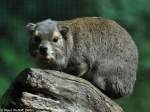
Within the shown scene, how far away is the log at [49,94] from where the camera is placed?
934 cm

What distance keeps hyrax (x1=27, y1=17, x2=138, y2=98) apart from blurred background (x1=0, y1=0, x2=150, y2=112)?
6.37m

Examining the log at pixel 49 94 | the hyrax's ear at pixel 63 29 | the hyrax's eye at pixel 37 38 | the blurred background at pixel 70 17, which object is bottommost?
the blurred background at pixel 70 17

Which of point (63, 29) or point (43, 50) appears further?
point (63, 29)

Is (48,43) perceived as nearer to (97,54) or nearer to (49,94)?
(97,54)

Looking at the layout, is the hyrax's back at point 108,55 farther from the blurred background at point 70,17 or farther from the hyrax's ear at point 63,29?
the blurred background at point 70,17

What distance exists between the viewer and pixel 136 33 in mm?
19312

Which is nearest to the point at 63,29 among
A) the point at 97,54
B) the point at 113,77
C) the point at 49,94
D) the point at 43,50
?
the point at 97,54

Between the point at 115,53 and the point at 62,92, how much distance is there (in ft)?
6.06

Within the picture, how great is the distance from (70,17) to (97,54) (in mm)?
7416

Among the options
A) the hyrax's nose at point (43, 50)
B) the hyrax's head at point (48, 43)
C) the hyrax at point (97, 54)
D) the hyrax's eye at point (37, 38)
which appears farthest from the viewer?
the hyrax at point (97, 54)

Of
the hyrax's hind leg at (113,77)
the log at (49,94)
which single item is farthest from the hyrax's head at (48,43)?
the log at (49,94)

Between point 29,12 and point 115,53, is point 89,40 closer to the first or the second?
point 115,53

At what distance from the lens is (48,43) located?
10.6 m

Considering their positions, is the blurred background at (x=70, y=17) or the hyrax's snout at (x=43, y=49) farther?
the blurred background at (x=70, y=17)
